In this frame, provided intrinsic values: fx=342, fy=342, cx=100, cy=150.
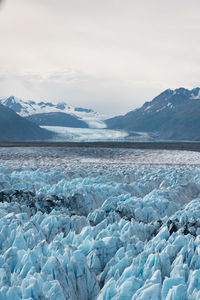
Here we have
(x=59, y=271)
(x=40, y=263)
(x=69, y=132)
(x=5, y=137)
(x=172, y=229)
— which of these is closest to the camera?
(x=59, y=271)

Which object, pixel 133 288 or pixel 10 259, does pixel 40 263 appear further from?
pixel 133 288

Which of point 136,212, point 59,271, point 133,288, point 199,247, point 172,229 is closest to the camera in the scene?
point 133,288

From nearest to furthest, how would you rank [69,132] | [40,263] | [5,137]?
[40,263] → [5,137] → [69,132]

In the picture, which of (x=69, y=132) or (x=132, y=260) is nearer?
(x=132, y=260)

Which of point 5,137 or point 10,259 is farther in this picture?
point 5,137

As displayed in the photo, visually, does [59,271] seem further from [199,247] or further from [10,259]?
[199,247]

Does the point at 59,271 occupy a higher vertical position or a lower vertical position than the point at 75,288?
higher

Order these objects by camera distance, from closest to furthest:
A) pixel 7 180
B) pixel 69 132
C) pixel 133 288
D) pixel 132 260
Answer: pixel 133 288
pixel 132 260
pixel 7 180
pixel 69 132

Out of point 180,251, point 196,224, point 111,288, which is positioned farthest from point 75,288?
point 196,224

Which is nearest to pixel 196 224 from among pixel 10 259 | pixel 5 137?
pixel 10 259
